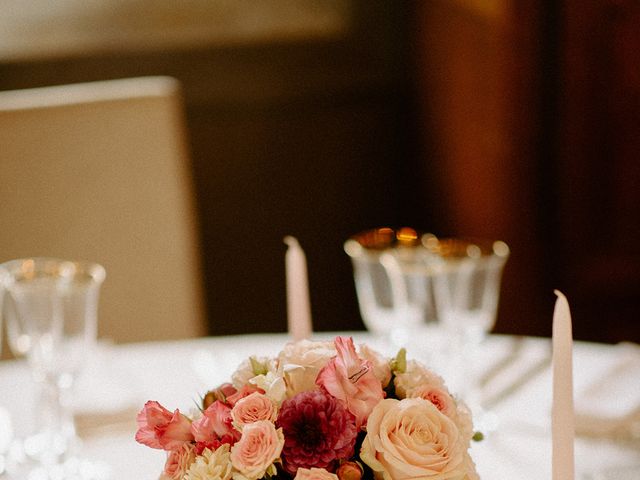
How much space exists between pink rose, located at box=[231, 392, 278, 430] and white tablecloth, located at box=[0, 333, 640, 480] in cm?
43

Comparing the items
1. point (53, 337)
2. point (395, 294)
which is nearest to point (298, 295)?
point (395, 294)

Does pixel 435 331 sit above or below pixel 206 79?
below

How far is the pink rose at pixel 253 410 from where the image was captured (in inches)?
26.5

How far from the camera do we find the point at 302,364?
2.33 feet

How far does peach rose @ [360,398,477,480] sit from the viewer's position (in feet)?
2.15

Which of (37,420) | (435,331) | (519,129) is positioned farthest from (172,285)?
(519,129)

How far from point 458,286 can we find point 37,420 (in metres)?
0.56

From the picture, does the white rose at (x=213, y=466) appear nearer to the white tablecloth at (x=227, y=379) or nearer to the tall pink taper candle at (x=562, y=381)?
the tall pink taper candle at (x=562, y=381)

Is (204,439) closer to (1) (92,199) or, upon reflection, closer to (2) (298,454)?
(2) (298,454)

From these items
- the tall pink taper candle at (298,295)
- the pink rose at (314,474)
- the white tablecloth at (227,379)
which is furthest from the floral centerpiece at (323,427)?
the white tablecloth at (227,379)

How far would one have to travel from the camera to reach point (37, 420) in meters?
1.22

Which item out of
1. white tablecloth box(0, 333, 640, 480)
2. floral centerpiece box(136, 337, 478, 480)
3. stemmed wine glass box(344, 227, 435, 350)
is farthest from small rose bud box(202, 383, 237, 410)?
stemmed wine glass box(344, 227, 435, 350)

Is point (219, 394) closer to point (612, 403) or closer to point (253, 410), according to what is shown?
point (253, 410)

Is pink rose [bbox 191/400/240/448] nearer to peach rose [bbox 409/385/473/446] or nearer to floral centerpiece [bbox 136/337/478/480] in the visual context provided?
floral centerpiece [bbox 136/337/478/480]
